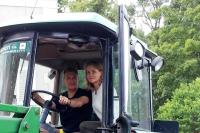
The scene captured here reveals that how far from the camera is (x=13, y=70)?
4.75 m

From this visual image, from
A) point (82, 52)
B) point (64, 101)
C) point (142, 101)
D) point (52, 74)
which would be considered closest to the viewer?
point (64, 101)

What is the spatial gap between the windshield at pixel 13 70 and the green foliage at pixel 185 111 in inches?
545

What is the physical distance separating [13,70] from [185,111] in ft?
46.6

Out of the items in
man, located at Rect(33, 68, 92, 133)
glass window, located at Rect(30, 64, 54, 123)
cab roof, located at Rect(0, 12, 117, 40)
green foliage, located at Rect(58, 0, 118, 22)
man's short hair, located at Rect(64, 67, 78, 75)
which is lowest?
man, located at Rect(33, 68, 92, 133)

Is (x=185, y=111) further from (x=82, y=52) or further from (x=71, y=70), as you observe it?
(x=82, y=52)

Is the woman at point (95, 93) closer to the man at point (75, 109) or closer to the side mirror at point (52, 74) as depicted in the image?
the man at point (75, 109)

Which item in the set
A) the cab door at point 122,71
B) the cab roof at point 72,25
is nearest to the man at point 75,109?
the cab roof at point 72,25

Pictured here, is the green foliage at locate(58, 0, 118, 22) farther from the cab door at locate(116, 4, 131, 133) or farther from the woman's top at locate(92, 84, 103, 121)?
the cab door at locate(116, 4, 131, 133)

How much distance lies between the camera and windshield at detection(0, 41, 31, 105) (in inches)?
173

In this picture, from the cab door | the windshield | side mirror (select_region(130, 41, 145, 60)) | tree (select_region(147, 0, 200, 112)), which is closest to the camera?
the cab door

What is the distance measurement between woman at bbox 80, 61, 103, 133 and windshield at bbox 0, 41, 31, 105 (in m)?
0.64

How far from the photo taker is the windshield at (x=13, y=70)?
4383mm

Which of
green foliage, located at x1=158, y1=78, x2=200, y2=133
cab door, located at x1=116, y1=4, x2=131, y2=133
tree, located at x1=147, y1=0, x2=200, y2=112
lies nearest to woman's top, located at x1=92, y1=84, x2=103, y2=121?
cab door, located at x1=116, y1=4, x2=131, y2=133

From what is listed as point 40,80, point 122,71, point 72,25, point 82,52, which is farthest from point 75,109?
point 122,71
